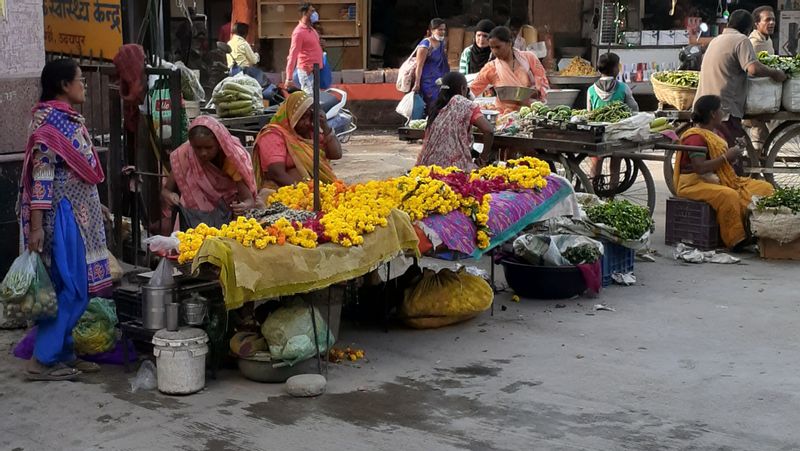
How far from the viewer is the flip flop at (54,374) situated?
640cm

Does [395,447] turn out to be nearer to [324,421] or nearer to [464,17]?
[324,421]

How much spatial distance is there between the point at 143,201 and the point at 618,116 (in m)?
4.39

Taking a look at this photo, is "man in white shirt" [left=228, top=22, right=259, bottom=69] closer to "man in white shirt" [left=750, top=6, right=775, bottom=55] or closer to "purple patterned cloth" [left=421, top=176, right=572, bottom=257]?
"man in white shirt" [left=750, top=6, right=775, bottom=55]

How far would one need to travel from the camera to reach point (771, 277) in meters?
9.05

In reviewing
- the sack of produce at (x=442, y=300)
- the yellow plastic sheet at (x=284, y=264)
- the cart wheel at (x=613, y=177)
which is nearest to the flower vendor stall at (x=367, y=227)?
the yellow plastic sheet at (x=284, y=264)

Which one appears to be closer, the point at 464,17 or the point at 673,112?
the point at 673,112

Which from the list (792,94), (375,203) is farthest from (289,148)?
(792,94)

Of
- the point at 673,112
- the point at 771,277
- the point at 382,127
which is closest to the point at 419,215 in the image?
the point at 771,277

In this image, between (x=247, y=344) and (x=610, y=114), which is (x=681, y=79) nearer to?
(x=610, y=114)

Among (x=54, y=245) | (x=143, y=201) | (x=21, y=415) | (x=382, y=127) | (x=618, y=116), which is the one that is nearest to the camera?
(x=21, y=415)

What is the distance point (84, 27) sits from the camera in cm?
944

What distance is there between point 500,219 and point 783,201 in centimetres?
310

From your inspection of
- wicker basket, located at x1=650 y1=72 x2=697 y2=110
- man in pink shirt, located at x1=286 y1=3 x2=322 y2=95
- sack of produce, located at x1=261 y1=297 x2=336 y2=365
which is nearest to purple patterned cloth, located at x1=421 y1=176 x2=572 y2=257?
sack of produce, located at x1=261 y1=297 x2=336 y2=365

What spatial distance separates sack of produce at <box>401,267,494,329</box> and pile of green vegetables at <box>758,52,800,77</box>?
5.51 m
